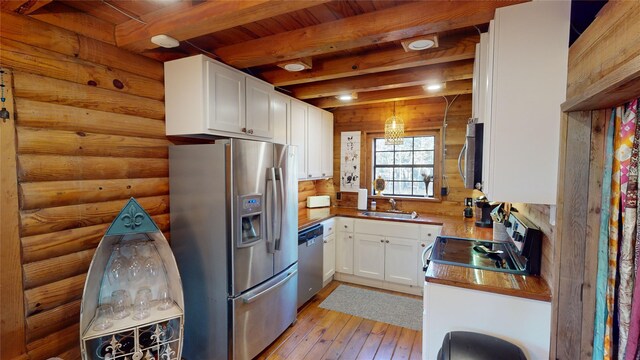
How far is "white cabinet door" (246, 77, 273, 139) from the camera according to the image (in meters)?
2.50

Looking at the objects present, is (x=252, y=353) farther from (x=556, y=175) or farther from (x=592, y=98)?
(x=592, y=98)

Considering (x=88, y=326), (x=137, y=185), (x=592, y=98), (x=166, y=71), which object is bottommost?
(x=88, y=326)

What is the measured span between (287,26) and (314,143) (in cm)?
190

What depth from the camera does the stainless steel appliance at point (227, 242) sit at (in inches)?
79.0

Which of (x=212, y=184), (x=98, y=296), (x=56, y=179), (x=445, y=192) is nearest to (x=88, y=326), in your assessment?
(x=98, y=296)

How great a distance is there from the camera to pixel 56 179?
166cm

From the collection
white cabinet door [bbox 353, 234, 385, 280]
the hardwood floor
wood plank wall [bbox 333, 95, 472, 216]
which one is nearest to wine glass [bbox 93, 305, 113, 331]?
the hardwood floor

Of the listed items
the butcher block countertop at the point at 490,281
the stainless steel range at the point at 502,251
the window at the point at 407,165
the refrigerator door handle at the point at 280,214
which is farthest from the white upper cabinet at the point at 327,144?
the butcher block countertop at the point at 490,281

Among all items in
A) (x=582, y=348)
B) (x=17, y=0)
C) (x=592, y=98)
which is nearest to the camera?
(x=592, y=98)

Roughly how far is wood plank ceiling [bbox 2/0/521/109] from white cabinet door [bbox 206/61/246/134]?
14 cm

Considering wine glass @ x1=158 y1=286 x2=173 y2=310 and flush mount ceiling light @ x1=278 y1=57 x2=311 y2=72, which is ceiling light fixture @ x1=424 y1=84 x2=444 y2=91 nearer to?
flush mount ceiling light @ x1=278 y1=57 x2=311 y2=72

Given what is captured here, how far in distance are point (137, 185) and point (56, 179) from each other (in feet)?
1.54

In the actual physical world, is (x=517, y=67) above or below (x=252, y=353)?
above

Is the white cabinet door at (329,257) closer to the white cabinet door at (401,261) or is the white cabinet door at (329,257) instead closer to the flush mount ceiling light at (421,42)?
the white cabinet door at (401,261)
